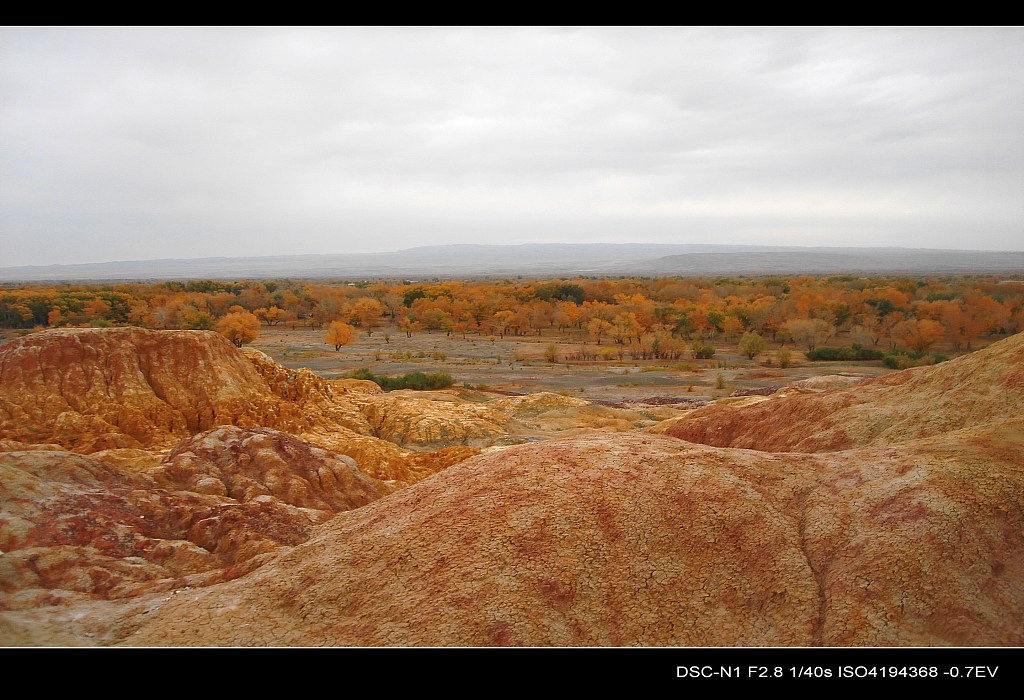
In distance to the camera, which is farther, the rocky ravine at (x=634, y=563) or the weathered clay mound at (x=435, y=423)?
the weathered clay mound at (x=435, y=423)

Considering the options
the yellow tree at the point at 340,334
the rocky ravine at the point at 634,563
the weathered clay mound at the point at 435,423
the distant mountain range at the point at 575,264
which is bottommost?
the weathered clay mound at the point at 435,423

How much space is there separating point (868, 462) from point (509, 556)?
9.69 ft

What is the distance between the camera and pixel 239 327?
15992 millimetres

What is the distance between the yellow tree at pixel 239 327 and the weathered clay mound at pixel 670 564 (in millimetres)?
12677

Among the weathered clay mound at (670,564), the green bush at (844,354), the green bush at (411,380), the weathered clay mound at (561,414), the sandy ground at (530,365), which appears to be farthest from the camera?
the green bush at (844,354)

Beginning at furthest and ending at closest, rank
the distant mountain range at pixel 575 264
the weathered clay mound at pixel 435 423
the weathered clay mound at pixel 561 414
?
1. the weathered clay mound at pixel 561 414
2. the weathered clay mound at pixel 435 423
3. the distant mountain range at pixel 575 264

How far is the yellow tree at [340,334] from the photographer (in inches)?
616

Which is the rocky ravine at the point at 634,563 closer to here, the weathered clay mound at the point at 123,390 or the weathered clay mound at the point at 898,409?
the weathered clay mound at the point at 898,409

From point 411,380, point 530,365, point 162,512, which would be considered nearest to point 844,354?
point 530,365

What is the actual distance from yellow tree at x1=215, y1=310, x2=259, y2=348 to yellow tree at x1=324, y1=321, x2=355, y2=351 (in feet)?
7.08

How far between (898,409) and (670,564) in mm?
4862

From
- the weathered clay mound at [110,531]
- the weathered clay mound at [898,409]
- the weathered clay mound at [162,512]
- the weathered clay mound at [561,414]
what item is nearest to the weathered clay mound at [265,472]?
the weathered clay mound at [162,512]

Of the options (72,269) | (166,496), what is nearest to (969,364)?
(166,496)

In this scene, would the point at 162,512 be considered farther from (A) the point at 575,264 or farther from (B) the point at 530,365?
(A) the point at 575,264
